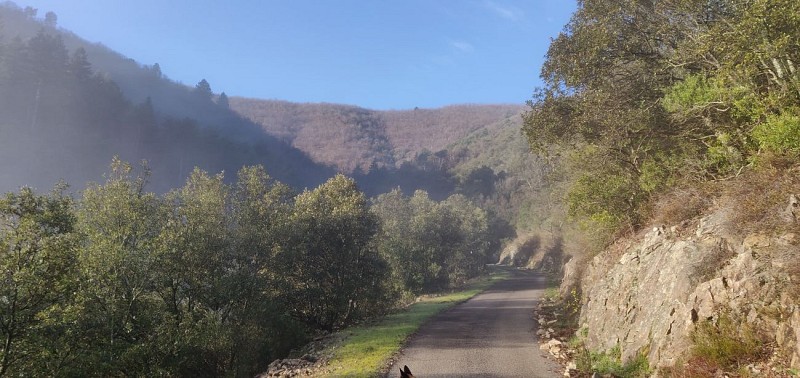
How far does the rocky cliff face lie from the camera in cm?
859

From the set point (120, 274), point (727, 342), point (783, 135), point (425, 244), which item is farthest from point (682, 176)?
point (425, 244)

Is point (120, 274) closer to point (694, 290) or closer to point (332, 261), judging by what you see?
point (332, 261)

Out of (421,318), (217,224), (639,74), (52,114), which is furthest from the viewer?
(52,114)

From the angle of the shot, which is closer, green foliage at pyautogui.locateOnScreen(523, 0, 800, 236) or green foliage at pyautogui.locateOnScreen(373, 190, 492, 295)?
green foliage at pyautogui.locateOnScreen(523, 0, 800, 236)

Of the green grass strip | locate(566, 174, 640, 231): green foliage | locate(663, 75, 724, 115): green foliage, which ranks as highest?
locate(663, 75, 724, 115): green foliage

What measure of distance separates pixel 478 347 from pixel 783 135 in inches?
506

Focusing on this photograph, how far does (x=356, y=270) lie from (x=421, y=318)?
20.6 ft

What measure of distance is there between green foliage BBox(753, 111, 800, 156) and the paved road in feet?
29.8

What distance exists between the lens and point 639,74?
63.5 feet

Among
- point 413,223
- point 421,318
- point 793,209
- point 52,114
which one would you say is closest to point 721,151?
point 793,209

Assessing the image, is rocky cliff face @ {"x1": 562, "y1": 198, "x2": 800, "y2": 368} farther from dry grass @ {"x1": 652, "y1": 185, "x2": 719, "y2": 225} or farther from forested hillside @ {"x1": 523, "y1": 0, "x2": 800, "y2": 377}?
dry grass @ {"x1": 652, "y1": 185, "x2": 719, "y2": 225}

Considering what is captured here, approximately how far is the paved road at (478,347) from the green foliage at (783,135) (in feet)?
29.8

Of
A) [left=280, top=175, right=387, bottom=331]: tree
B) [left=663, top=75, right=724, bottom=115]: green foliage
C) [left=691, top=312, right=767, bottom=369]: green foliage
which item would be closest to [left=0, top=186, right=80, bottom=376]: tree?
[left=280, top=175, right=387, bottom=331]: tree

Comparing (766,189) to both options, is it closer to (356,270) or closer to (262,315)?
(262,315)
